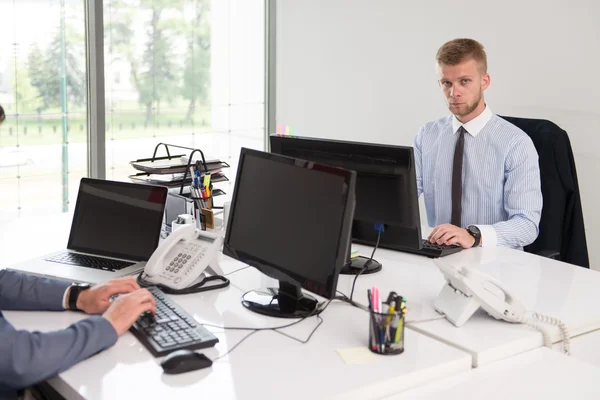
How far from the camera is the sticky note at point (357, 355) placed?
61.8 inches

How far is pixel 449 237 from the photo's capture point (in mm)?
2445

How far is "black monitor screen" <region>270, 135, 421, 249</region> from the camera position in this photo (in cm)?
215

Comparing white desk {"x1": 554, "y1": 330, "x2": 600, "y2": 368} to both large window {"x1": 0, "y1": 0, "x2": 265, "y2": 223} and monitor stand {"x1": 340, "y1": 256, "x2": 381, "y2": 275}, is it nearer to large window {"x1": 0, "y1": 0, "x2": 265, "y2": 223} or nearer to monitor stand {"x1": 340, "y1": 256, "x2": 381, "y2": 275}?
monitor stand {"x1": 340, "y1": 256, "x2": 381, "y2": 275}

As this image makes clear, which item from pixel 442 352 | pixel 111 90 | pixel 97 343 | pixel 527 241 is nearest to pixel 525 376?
pixel 442 352

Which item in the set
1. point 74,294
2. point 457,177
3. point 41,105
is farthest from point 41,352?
point 41,105

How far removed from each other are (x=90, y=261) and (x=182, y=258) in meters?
0.36

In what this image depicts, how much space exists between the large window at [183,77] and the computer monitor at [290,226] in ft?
7.45

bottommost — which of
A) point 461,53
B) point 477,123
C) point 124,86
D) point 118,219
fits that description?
point 118,219

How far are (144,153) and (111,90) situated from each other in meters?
0.42

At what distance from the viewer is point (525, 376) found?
1.58 meters

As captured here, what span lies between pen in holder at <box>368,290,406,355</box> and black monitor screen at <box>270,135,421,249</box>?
0.60m

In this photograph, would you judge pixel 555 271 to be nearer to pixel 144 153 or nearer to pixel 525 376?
pixel 525 376

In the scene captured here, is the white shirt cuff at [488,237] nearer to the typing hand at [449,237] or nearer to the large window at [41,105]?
the typing hand at [449,237]

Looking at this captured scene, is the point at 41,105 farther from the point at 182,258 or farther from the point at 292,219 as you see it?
the point at 292,219
